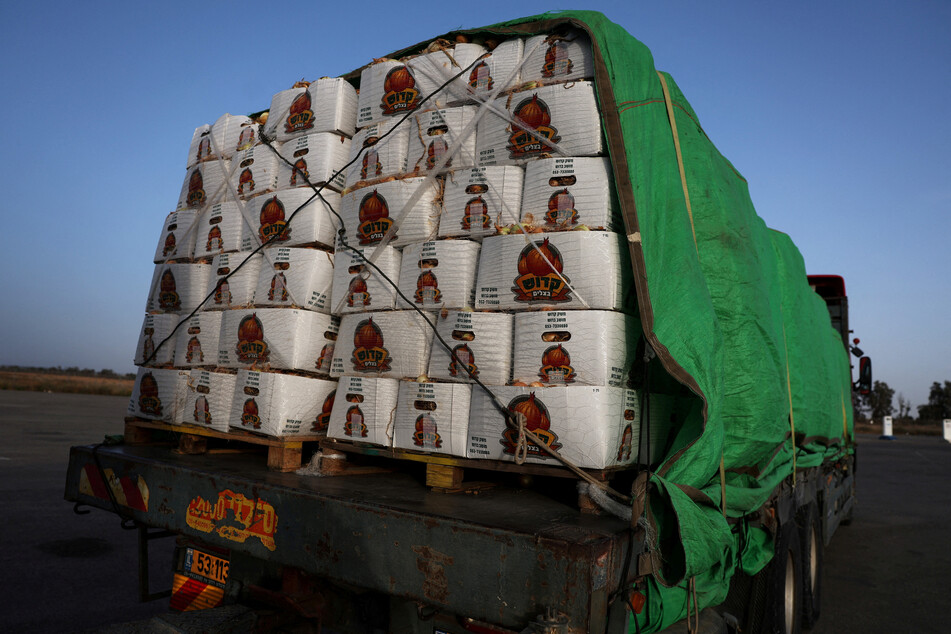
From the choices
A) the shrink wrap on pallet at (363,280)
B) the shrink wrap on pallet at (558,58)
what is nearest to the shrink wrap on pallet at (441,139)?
the shrink wrap on pallet at (558,58)

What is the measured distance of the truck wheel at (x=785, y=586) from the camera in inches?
140

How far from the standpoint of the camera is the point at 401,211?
303 cm

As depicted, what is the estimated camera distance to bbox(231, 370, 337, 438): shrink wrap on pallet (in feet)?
10.1

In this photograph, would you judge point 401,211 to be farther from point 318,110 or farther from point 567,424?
point 567,424

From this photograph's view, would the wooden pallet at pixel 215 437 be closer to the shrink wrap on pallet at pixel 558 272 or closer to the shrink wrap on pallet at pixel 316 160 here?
the shrink wrap on pallet at pixel 558 272

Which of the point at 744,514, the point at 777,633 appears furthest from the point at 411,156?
the point at 777,633

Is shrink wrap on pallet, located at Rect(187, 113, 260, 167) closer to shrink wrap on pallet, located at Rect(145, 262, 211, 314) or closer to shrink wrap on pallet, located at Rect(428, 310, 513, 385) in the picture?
shrink wrap on pallet, located at Rect(145, 262, 211, 314)

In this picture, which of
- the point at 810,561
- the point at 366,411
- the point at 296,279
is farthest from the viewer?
the point at 810,561

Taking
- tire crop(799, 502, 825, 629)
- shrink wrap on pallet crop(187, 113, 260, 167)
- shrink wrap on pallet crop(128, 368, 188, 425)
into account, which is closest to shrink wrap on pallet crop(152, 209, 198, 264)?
shrink wrap on pallet crop(187, 113, 260, 167)

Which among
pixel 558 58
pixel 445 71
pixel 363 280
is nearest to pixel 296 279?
pixel 363 280

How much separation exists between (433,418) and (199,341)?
5.46 ft

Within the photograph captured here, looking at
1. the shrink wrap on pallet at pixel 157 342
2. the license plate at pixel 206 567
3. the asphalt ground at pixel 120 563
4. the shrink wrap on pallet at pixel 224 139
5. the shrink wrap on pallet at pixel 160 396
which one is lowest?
the asphalt ground at pixel 120 563

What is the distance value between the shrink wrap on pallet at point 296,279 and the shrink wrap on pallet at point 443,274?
657 millimetres

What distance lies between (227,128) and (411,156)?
163cm
